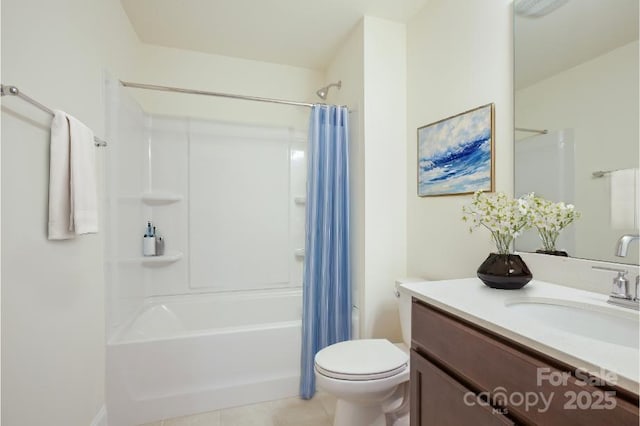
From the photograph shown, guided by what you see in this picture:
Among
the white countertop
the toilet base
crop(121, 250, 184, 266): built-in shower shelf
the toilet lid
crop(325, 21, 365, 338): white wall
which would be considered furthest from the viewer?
crop(121, 250, 184, 266): built-in shower shelf

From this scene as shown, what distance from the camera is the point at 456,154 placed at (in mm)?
1637

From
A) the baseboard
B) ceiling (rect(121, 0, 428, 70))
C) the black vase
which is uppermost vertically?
ceiling (rect(121, 0, 428, 70))

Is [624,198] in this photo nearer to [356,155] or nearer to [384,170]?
[384,170]

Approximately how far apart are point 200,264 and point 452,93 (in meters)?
2.29

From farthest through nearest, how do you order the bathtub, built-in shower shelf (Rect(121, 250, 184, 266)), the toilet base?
built-in shower shelf (Rect(121, 250, 184, 266)), the bathtub, the toilet base

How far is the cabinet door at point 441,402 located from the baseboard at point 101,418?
1.61 meters

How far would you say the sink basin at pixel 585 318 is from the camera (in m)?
0.81

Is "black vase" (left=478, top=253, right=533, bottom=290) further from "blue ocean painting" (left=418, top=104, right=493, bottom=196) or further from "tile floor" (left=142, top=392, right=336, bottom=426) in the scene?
"tile floor" (left=142, top=392, right=336, bottom=426)

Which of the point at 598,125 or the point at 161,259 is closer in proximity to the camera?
the point at 598,125

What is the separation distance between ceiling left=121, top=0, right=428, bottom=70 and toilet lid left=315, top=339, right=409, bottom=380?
206cm

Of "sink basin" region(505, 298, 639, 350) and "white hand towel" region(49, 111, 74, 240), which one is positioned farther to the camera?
"white hand towel" region(49, 111, 74, 240)

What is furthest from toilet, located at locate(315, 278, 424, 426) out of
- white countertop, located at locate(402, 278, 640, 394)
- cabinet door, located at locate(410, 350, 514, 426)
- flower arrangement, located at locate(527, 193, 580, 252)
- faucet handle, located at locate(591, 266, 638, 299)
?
faucet handle, located at locate(591, 266, 638, 299)

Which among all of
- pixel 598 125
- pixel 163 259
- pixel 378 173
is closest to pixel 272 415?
pixel 163 259

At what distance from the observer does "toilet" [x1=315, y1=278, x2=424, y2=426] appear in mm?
1323
